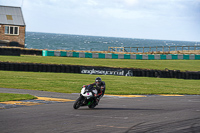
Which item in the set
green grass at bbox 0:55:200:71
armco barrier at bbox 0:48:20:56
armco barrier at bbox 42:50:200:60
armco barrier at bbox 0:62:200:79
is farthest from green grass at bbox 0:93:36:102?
armco barrier at bbox 42:50:200:60

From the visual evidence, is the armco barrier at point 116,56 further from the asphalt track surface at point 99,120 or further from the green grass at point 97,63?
the asphalt track surface at point 99,120

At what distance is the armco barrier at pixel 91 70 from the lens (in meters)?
29.3

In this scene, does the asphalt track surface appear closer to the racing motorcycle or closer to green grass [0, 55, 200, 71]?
the racing motorcycle

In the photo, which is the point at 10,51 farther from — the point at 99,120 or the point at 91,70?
the point at 99,120

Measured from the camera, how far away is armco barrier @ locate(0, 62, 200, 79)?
2931 centimetres

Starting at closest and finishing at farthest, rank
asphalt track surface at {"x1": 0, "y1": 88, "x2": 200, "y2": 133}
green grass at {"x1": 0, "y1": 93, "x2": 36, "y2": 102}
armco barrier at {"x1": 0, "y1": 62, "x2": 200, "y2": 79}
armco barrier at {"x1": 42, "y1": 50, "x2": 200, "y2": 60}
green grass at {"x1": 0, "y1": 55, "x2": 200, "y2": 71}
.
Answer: asphalt track surface at {"x1": 0, "y1": 88, "x2": 200, "y2": 133} < green grass at {"x1": 0, "y1": 93, "x2": 36, "y2": 102} < armco barrier at {"x1": 0, "y1": 62, "x2": 200, "y2": 79} < green grass at {"x1": 0, "y1": 55, "x2": 200, "y2": 71} < armco barrier at {"x1": 42, "y1": 50, "x2": 200, "y2": 60}

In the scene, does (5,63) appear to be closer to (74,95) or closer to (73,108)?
(74,95)

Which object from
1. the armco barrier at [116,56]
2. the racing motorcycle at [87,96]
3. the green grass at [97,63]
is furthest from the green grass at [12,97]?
the armco barrier at [116,56]

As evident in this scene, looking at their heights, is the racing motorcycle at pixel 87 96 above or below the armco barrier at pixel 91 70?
below

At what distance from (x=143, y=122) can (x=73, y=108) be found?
12.2 ft

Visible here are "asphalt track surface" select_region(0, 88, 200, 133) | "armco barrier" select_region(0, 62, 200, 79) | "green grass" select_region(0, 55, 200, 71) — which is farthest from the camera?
"green grass" select_region(0, 55, 200, 71)

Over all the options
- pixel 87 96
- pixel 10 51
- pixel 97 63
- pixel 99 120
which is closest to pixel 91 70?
pixel 97 63

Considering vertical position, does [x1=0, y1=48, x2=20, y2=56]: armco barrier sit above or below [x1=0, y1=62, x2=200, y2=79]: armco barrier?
above

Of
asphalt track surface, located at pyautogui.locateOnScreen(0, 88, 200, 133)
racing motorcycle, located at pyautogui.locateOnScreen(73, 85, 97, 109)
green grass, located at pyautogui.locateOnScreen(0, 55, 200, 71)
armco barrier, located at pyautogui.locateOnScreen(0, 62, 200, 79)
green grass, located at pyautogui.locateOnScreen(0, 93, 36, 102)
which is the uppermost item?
green grass, located at pyautogui.locateOnScreen(0, 55, 200, 71)
